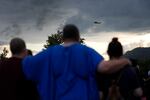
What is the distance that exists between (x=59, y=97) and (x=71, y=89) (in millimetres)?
168

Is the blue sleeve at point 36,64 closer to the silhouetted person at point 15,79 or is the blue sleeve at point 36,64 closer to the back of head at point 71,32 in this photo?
the back of head at point 71,32

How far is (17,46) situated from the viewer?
8.18 meters

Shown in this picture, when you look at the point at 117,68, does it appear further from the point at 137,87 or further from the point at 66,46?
the point at 137,87

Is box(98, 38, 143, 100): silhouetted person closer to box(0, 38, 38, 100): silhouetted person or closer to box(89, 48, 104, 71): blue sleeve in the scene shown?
box(89, 48, 104, 71): blue sleeve

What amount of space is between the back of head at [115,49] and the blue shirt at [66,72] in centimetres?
73

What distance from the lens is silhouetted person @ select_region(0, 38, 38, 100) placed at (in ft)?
26.5

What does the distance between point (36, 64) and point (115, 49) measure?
114cm

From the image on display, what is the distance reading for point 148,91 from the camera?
13.1 m

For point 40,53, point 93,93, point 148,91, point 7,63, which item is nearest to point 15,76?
point 7,63

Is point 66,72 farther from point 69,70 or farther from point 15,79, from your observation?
point 15,79

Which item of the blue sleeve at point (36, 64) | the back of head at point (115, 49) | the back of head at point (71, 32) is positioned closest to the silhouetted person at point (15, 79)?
the blue sleeve at point (36, 64)

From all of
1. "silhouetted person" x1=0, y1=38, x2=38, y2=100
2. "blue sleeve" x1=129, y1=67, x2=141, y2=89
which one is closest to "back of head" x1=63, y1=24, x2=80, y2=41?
"silhouetted person" x1=0, y1=38, x2=38, y2=100

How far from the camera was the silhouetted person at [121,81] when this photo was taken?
8016 mm

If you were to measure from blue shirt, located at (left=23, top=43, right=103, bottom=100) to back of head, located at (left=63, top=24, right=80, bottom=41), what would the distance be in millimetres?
94
